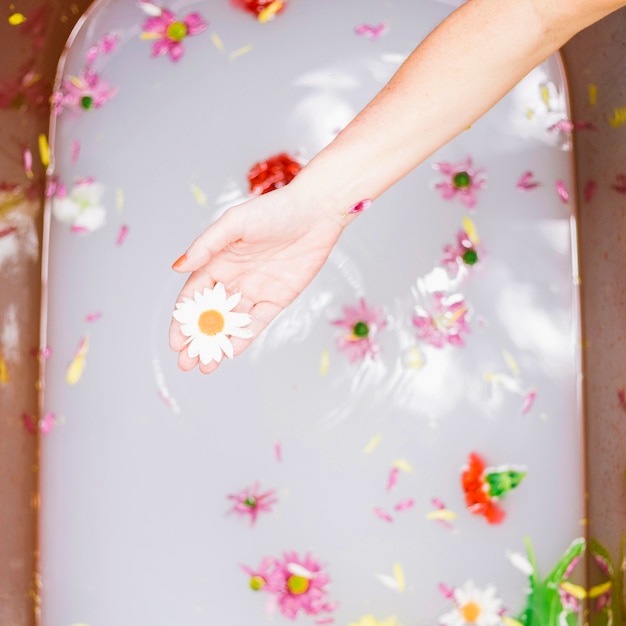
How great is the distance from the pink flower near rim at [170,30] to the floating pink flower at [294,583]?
0.97 m

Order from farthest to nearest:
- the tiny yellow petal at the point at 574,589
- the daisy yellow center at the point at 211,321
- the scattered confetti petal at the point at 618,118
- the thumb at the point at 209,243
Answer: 1. the tiny yellow petal at the point at 574,589
2. the scattered confetti petal at the point at 618,118
3. the daisy yellow center at the point at 211,321
4. the thumb at the point at 209,243

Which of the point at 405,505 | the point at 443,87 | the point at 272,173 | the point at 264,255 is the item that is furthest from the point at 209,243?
the point at 405,505

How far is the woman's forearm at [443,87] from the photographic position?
92cm

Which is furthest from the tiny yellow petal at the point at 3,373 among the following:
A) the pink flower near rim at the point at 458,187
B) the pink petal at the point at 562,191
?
the pink petal at the point at 562,191

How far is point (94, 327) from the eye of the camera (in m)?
1.34

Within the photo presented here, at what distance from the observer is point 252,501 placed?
4.39 feet

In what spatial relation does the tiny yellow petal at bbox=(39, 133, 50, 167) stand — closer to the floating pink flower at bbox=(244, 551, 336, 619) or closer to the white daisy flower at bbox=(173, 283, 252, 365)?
the white daisy flower at bbox=(173, 283, 252, 365)

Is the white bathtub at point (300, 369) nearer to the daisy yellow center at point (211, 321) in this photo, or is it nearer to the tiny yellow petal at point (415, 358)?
the tiny yellow petal at point (415, 358)

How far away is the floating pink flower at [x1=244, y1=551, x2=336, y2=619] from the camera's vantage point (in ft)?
4.33

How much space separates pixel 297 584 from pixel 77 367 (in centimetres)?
57

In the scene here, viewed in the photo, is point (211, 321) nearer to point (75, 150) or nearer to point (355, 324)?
point (355, 324)

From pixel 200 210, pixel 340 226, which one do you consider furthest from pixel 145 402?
pixel 340 226

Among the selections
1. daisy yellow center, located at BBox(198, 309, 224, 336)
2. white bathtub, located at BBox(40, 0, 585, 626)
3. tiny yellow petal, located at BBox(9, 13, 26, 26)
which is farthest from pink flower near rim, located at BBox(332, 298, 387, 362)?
tiny yellow petal, located at BBox(9, 13, 26, 26)

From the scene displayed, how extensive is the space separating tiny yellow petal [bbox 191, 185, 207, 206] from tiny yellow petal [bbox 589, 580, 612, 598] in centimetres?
100
